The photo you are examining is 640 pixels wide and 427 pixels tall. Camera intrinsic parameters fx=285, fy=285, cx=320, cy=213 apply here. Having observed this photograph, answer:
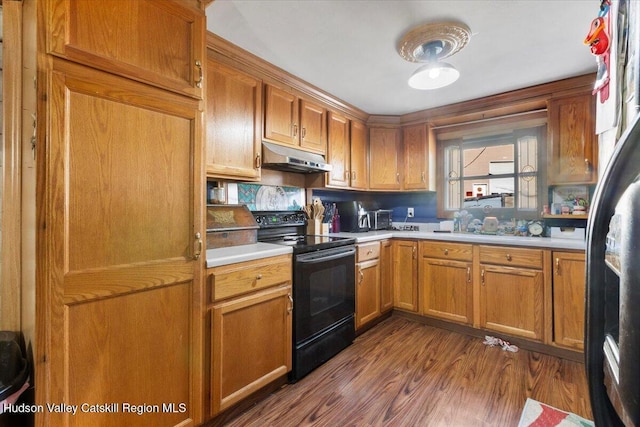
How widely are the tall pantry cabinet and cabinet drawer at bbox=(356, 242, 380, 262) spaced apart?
1.52 meters

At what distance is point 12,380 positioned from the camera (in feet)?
3.34

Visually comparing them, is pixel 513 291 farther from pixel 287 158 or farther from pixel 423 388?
pixel 287 158

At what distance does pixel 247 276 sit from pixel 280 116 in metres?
1.32

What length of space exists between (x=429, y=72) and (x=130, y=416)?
2450mm

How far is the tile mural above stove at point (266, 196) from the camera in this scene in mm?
2242

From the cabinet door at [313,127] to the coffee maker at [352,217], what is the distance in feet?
2.26

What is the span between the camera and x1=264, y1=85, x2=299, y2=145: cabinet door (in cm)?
219

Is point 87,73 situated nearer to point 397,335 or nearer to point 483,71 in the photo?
point 483,71

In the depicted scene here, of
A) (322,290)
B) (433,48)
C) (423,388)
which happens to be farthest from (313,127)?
(423,388)

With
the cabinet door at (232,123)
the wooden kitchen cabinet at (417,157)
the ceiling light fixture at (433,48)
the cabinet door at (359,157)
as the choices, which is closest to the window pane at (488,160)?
the wooden kitchen cabinet at (417,157)

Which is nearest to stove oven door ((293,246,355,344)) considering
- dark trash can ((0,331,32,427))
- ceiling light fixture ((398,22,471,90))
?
dark trash can ((0,331,32,427))

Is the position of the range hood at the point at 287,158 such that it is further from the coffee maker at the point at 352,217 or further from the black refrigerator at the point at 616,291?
the black refrigerator at the point at 616,291

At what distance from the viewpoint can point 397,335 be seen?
2.63m

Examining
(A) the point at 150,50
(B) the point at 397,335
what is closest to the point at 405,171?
(B) the point at 397,335
